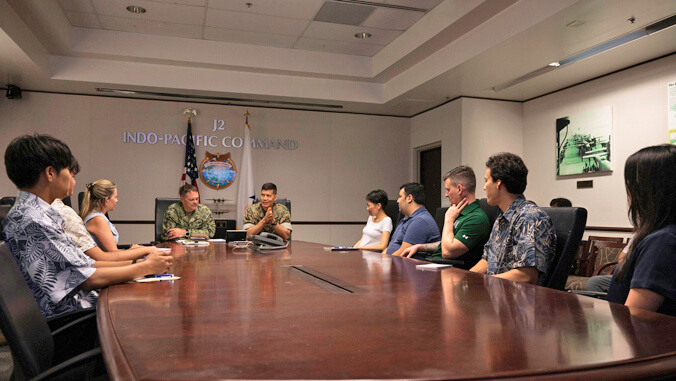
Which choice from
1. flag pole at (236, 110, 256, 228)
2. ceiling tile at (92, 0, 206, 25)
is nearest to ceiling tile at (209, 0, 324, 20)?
ceiling tile at (92, 0, 206, 25)

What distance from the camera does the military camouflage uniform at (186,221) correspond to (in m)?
5.55

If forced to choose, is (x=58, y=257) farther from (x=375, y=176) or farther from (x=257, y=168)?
(x=375, y=176)

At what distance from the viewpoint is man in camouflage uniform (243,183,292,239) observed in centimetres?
531

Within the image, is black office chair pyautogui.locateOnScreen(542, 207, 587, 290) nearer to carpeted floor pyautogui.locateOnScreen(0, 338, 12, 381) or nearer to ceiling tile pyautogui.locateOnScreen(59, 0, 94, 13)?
carpeted floor pyautogui.locateOnScreen(0, 338, 12, 381)

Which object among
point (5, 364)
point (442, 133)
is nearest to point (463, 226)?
point (5, 364)

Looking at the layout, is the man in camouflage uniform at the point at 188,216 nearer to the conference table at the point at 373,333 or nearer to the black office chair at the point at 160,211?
the black office chair at the point at 160,211

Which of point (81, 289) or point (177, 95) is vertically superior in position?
point (177, 95)

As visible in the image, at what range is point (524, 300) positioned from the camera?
4.85 feet

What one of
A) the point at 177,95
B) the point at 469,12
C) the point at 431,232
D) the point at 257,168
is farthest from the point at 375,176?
the point at 431,232

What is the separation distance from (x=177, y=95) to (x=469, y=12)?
15.9ft

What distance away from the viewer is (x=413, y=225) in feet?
13.1

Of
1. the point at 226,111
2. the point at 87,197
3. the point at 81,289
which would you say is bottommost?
the point at 81,289

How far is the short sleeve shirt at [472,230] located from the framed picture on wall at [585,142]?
3.99 meters

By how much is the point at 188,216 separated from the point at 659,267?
4.95 metres
